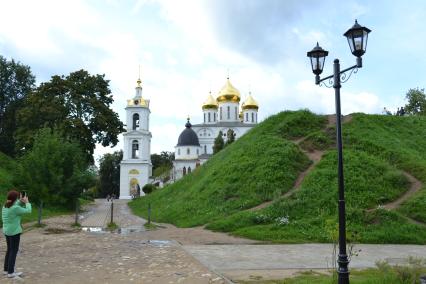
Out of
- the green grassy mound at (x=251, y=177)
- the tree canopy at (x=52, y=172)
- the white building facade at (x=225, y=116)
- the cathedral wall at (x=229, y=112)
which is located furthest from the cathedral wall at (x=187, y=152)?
the green grassy mound at (x=251, y=177)

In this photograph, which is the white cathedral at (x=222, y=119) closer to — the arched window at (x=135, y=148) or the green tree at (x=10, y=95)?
the arched window at (x=135, y=148)

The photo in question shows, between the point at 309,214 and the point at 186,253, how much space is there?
7141 millimetres

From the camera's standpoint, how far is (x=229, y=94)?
73.9m

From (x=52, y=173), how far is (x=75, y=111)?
455 inches

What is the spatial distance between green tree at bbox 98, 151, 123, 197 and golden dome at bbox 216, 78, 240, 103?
72.5ft

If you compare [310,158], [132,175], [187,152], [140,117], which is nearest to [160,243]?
[310,158]

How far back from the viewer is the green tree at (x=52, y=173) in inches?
988

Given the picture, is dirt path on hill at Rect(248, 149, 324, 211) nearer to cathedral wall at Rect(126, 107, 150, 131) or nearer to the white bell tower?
the white bell tower

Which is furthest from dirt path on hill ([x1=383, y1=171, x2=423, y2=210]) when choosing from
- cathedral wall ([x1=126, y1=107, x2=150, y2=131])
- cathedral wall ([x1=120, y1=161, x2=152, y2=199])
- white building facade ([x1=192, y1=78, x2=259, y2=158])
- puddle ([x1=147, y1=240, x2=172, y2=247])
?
white building facade ([x1=192, y1=78, x2=259, y2=158])

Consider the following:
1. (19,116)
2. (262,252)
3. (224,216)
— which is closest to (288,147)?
(224,216)

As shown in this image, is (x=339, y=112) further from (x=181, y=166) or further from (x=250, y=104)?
(x=250, y=104)

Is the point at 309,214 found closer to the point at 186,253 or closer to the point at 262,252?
the point at 262,252

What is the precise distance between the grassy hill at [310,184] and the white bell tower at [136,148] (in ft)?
99.4

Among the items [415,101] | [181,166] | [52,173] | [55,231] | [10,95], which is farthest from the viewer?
[181,166]
